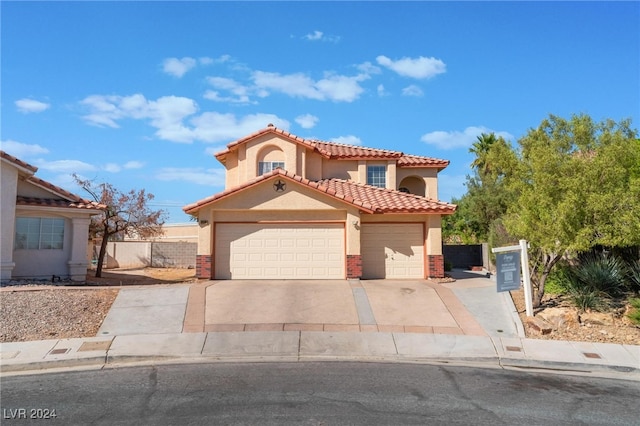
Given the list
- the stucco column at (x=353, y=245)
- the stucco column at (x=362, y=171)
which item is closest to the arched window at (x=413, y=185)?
the stucco column at (x=362, y=171)

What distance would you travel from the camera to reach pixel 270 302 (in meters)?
13.6

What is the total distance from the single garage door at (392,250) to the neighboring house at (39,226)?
10.8 m

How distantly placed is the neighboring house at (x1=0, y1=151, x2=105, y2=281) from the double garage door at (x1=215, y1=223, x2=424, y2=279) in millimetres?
5707

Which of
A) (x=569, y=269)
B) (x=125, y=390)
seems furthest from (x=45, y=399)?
(x=569, y=269)

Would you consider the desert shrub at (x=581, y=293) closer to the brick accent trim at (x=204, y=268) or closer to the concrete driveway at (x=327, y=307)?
the concrete driveway at (x=327, y=307)

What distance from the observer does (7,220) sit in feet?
53.4

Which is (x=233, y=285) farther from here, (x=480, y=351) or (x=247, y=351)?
(x=480, y=351)

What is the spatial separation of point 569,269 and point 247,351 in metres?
11.3

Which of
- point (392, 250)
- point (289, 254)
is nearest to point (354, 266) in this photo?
point (392, 250)

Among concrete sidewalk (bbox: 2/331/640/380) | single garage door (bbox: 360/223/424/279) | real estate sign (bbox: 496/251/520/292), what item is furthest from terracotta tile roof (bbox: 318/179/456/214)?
concrete sidewalk (bbox: 2/331/640/380)

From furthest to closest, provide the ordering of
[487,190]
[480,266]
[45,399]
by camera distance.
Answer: [487,190] < [480,266] < [45,399]

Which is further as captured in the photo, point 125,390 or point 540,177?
point 540,177

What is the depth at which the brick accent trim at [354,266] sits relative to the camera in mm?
16781

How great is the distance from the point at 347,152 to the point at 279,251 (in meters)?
8.06
